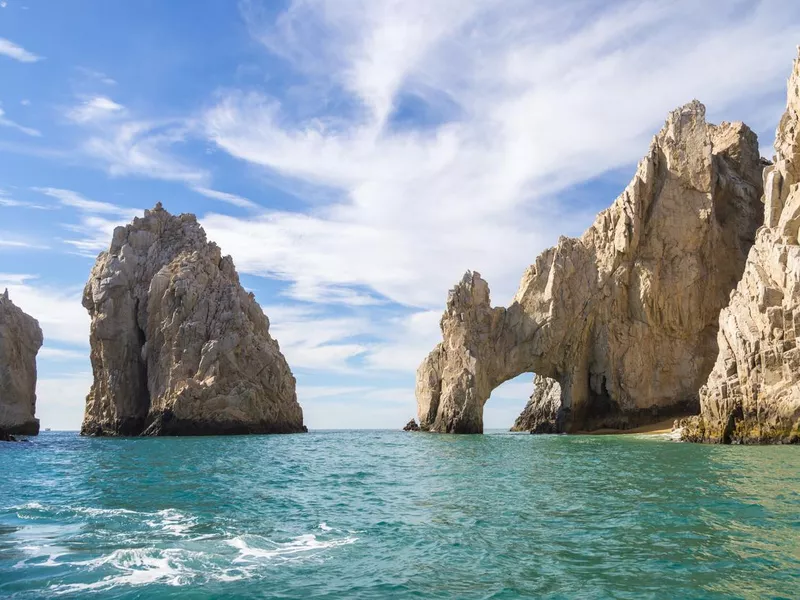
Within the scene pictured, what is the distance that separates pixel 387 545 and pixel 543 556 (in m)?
2.95

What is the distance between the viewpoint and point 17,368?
232 feet

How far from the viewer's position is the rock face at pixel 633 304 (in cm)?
6041

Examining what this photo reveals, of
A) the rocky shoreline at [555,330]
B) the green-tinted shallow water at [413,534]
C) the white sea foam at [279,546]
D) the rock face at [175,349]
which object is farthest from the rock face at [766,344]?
the rock face at [175,349]

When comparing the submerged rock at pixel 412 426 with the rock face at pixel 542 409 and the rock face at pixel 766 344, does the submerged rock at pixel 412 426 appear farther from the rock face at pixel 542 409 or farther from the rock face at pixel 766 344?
the rock face at pixel 766 344

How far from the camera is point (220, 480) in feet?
75.6

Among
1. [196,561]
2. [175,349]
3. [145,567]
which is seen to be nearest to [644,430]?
[175,349]

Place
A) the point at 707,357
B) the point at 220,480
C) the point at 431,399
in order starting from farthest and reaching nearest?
the point at 431,399 → the point at 707,357 → the point at 220,480

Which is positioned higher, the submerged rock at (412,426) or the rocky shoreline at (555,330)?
the rocky shoreline at (555,330)

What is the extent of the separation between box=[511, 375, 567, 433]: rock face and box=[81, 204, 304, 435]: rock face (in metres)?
29.1

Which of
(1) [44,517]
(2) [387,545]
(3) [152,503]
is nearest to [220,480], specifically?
(3) [152,503]

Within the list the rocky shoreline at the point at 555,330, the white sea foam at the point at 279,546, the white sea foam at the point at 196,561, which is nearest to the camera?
the white sea foam at the point at 196,561

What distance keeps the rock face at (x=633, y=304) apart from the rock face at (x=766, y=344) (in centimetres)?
1549

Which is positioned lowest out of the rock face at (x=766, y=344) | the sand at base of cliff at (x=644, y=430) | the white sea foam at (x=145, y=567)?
the white sea foam at (x=145, y=567)

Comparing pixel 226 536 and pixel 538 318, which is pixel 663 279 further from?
pixel 226 536
